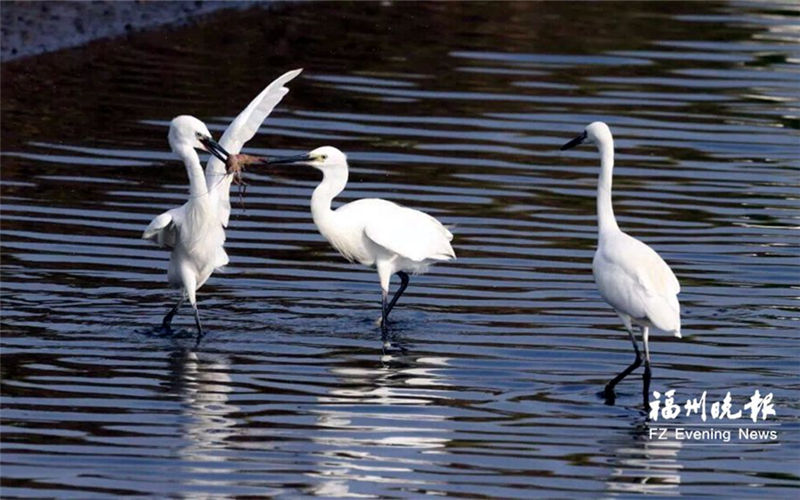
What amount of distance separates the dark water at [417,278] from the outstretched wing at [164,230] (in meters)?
0.48

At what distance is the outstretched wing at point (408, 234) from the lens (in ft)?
37.7

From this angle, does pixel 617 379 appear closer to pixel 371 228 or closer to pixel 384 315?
pixel 384 315

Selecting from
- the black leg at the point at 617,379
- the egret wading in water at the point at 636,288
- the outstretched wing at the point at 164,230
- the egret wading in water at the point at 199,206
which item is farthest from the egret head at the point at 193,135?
the black leg at the point at 617,379

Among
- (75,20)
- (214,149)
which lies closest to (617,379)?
(214,149)

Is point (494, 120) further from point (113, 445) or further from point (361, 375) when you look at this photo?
point (113, 445)

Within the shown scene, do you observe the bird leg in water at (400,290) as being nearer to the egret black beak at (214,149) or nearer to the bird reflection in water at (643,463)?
the egret black beak at (214,149)

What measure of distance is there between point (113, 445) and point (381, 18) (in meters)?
13.5

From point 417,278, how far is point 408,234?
3.82 feet

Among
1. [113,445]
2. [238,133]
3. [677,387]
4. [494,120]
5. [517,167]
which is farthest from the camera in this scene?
[494,120]

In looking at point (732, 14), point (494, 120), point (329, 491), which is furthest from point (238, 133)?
point (732, 14)

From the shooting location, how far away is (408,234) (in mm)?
11539

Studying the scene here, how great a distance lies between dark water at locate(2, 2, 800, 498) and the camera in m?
8.70

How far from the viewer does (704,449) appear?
8906 millimetres

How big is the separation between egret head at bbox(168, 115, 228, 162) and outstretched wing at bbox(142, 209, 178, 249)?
1.47 ft
